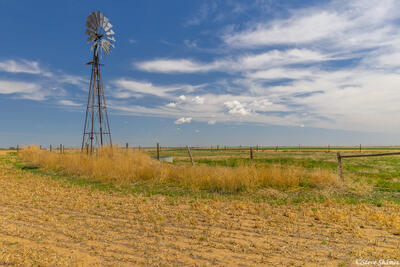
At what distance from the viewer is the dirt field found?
4594 millimetres

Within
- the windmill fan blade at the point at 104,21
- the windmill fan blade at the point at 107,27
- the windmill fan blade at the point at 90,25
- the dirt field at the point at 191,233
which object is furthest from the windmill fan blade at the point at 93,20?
the dirt field at the point at 191,233

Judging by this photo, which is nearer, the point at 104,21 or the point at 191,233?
the point at 191,233

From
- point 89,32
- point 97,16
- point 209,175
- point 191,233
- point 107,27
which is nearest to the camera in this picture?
point 191,233

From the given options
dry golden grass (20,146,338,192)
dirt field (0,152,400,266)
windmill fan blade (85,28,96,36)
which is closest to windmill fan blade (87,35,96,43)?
windmill fan blade (85,28,96,36)

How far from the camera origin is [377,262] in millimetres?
4395

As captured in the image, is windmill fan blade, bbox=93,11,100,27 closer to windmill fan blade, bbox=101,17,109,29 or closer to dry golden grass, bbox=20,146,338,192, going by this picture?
windmill fan blade, bbox=101,17,109,29

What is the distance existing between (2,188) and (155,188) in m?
7.09

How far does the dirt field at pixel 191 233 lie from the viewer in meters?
4.59

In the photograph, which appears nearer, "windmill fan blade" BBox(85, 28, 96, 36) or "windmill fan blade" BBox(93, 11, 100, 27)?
"windmill fan blade" BBox(93, 11, 100, 27)

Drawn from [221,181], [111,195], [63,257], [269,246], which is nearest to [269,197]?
[221,181]

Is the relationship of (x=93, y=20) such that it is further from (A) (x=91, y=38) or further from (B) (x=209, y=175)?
(B) (x=209, y=175)

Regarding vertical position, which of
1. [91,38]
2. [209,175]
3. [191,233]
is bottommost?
[191,233]

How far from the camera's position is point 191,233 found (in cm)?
591

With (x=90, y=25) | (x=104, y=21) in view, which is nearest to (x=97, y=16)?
(x=104, y=21)
